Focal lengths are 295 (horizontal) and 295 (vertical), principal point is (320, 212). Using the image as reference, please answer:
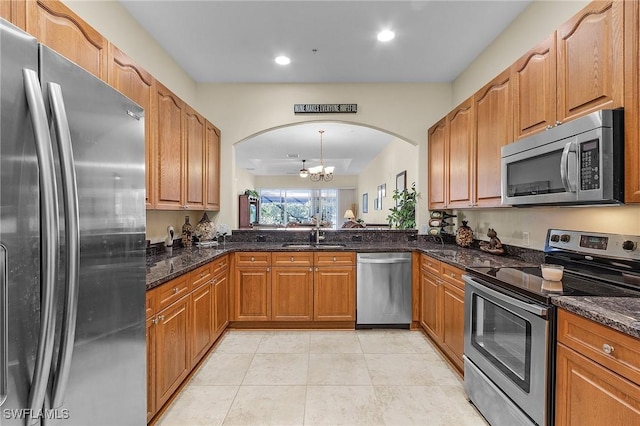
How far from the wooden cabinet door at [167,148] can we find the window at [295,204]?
28.8ft

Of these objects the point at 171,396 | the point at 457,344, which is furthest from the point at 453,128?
the point at 171,396

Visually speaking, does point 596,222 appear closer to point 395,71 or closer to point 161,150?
point 395,71

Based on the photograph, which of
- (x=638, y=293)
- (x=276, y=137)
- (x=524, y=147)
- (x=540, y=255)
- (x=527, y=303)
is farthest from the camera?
(x=276, y=137)

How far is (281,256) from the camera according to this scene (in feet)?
10.5

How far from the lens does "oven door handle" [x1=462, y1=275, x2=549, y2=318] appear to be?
1353 millimetres

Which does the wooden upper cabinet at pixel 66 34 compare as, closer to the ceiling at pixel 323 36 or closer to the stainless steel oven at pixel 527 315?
the ceiling at pixel 323 36

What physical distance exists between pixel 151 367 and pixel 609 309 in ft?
7.17

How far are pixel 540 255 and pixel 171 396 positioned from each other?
2.82 meters

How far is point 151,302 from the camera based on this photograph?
5.41 feet

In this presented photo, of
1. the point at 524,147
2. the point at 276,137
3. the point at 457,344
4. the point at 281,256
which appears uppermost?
the point at 276,137

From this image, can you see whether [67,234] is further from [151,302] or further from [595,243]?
[595,243]

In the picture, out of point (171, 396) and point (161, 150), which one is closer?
point (171, 396)

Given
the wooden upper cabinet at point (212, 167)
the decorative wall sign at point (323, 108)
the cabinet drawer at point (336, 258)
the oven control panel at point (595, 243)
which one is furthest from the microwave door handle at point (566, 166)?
the wooden upper cabinet at point (212, 167)

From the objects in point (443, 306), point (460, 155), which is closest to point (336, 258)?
point (443, 306)
